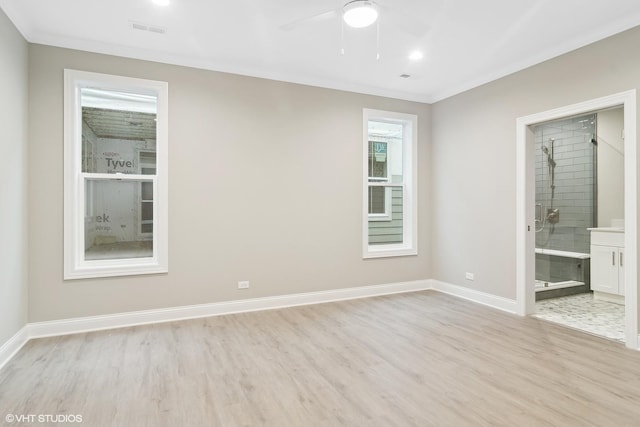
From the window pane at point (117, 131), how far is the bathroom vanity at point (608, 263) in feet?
18.9

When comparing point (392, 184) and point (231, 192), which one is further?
point (392, 184)

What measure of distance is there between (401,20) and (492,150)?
221 centimetres

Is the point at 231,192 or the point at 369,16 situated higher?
the point at 369,16

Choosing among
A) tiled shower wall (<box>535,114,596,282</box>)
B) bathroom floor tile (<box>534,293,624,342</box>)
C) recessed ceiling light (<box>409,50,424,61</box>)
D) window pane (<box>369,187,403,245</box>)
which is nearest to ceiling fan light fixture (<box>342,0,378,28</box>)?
recessed ceiling light (<box>409,50,424,61</box>)

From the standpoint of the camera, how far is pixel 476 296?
463 centimetres

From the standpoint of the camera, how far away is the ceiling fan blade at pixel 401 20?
2.86 m

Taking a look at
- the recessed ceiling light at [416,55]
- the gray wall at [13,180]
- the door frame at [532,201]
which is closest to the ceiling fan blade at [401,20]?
the recessed ceiling light at [416,55]

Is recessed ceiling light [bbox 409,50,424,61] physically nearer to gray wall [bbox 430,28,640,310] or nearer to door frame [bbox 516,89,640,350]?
gray wall [bbox 430,28,640,310]

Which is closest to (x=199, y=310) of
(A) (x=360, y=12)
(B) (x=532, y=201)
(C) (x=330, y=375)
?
(C) (x=330, y=375)

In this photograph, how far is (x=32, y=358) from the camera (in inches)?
115

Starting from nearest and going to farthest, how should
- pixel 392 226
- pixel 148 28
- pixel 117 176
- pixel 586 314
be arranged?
pixel 148 28, pixel 117 176, pixel 586 314, pixel 392 226

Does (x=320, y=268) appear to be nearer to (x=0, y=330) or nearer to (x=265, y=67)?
(x=265, y=67)

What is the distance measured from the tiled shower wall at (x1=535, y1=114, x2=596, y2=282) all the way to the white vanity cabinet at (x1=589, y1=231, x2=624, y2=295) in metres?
0.39

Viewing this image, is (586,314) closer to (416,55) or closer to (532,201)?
(532,201)
